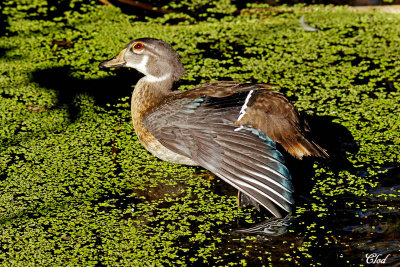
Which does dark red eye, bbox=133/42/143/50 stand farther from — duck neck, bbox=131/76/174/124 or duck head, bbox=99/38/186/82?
duck neck, bbox=131/76/174/124

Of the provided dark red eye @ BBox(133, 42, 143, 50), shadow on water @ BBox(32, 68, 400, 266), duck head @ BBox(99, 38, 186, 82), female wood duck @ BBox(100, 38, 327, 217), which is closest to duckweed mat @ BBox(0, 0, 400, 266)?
shadow on water @ BBox(32, 68, 400, 266)

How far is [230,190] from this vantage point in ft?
13.5

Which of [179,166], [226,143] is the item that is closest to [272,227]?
[226,143]

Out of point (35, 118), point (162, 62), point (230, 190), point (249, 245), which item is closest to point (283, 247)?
point (249, 245)

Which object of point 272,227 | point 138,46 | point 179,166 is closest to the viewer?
point 272,227

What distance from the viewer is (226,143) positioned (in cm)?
379

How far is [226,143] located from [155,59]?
1146 mm

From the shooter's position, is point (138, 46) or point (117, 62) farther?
point (117, 62)

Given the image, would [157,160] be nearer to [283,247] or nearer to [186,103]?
[186,103]

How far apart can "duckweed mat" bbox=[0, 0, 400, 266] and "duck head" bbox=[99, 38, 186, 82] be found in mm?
475

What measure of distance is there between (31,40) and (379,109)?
327 cm

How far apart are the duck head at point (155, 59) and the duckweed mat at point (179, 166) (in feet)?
1.56

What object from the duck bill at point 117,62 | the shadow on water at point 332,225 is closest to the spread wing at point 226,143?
the shadow on water at point 332,225

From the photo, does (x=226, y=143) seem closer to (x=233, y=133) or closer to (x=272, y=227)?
(x=233, y=133)
